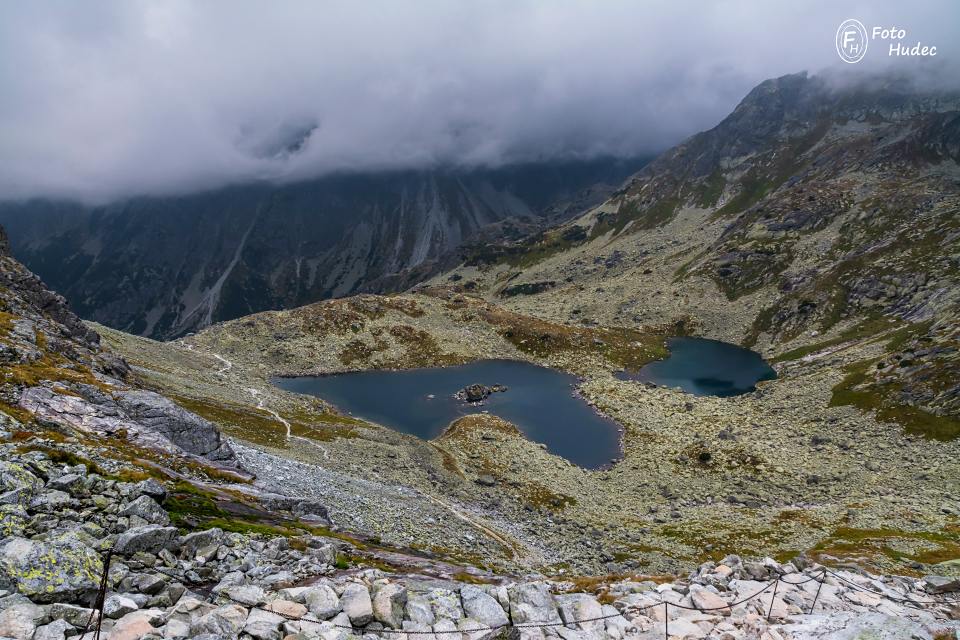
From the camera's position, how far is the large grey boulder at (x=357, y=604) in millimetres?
13109

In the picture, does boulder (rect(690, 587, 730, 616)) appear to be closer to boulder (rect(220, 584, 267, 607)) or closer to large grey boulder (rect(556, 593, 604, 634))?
large grey boulder (rect(556, 593, 604, 634))

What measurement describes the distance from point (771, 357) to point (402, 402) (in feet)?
313

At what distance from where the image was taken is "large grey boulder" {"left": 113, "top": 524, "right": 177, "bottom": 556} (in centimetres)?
1366

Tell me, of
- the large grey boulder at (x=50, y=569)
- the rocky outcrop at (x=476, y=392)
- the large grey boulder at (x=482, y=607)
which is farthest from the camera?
the rocky outcrop at (x=476, y=392)

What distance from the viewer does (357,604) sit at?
44.4 feet

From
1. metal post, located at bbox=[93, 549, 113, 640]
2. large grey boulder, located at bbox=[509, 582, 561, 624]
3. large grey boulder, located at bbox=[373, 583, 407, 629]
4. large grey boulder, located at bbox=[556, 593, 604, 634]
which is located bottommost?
large grey boulder, located at bbox=[556, 593, 604, 634]

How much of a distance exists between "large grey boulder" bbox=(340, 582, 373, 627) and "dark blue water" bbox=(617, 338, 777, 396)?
102 meters

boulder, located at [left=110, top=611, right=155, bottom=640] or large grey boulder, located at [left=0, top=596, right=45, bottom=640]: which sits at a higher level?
large grey boulder, located at [left=0, top=596, right=45, bottom=640]

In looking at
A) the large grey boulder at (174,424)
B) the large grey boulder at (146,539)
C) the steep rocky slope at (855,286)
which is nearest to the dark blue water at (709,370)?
the steep rocky slope at (855,286)

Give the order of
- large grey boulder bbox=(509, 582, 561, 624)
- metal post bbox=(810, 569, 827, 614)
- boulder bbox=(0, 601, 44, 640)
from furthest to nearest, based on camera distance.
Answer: metal post bbox=(810, 569, 827, 614) < large grey boulder bbox=(509, 582, 561, 624) < boulder bbox=(0, 601, 44, 640)

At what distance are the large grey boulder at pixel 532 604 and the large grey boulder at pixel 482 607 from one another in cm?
46

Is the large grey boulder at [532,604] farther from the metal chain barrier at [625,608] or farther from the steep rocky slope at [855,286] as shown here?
the steep rocky slope at [855,286]

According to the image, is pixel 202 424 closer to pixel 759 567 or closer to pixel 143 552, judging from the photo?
pixel 143 552

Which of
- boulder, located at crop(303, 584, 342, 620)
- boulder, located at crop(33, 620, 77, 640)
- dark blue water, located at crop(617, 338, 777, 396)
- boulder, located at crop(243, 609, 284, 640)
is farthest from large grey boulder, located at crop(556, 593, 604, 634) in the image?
dark blue water, located at crop(617, 338, 777, 396)
